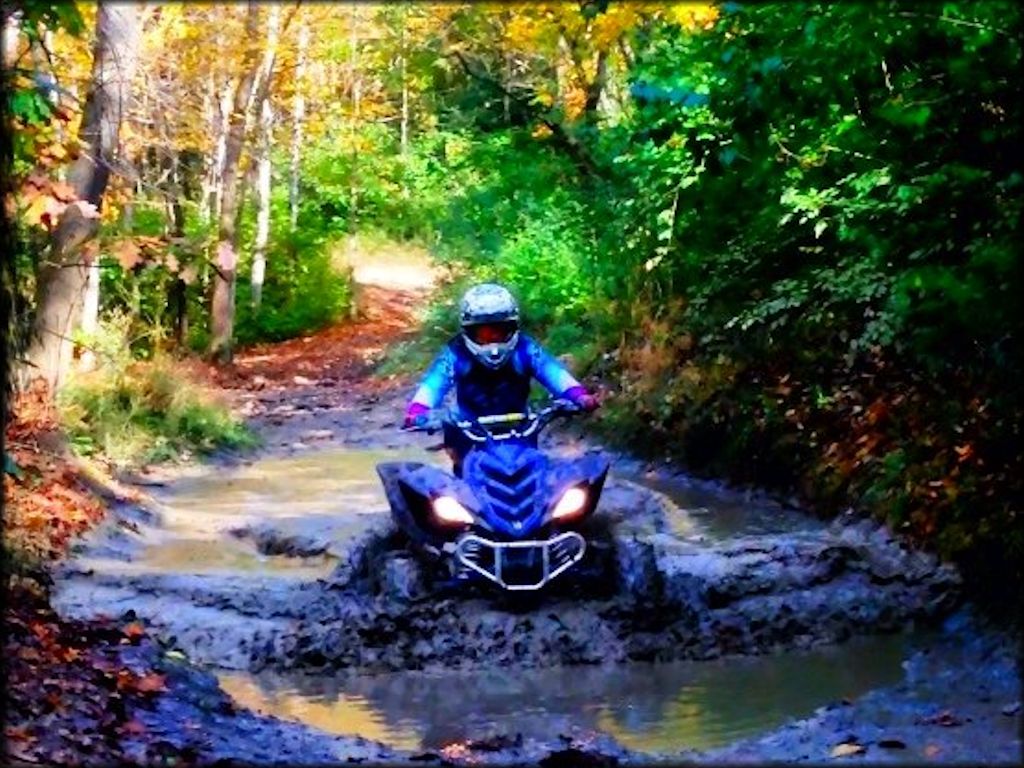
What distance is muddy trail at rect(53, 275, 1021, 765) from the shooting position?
5.52 metres

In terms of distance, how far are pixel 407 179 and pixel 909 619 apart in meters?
13.7

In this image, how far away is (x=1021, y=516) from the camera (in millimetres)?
6781

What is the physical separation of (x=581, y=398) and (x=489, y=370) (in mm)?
642

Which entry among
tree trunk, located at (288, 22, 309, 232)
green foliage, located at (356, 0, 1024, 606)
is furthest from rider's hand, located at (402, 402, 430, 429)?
tree trunk, located at (288, 22, 309, 232)

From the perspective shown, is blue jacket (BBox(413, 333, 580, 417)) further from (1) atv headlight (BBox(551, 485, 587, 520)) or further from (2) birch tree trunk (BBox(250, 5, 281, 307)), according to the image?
(2) birch tree trunk (BBox(250, 5, 281, 307))

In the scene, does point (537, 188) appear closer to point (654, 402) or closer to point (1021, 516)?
point (654, 402)

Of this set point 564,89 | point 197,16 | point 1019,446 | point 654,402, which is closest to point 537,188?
point 564,89

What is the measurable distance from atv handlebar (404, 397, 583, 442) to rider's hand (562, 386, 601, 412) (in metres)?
0.03

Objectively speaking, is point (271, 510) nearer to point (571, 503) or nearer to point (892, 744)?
point (571, 503)

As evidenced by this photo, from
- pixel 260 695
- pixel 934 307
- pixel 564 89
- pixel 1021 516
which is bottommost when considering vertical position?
pixel 260 695

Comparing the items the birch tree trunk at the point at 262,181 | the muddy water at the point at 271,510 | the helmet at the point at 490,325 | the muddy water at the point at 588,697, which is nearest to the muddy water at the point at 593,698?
the muddy water at the point at 588,697

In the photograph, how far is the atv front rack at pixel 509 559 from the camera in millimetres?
7734

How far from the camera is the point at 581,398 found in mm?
8453

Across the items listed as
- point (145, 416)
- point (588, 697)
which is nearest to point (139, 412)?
point (145, 416)
